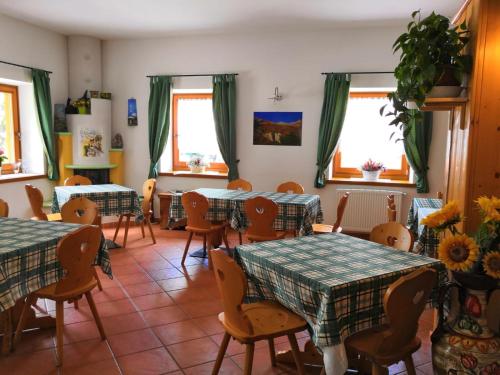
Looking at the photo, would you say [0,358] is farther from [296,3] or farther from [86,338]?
[296,3]

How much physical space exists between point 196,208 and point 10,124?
10.3ft

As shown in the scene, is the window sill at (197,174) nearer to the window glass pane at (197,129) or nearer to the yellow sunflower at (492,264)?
the window glass pane at (197,129)

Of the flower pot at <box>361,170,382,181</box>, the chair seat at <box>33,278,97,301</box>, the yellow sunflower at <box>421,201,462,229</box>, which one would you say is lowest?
the chair seat at <box>33,278,97,301</box>

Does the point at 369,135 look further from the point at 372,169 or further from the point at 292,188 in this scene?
the point at 292,188

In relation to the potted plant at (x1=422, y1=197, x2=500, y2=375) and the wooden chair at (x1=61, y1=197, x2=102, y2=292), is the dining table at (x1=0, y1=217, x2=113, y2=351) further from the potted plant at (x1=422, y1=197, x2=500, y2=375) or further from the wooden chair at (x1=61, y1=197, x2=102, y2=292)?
the potted plant at (x1=422, y1=197, x2=500, y2=375)

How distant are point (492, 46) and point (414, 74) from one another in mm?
374

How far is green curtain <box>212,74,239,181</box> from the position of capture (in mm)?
5832

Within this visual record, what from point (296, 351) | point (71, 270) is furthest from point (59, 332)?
point (296, 351)

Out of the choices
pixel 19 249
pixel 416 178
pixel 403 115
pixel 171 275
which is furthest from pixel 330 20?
pixel 19 249

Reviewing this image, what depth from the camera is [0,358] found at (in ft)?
8.30

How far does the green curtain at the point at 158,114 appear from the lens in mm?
6102

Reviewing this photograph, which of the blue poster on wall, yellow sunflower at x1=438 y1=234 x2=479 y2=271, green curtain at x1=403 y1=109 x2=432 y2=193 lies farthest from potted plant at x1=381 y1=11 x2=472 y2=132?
the blue poster on wall

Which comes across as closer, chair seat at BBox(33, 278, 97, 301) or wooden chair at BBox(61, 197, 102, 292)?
chair seat at BBox(33, 278, 97, 301)

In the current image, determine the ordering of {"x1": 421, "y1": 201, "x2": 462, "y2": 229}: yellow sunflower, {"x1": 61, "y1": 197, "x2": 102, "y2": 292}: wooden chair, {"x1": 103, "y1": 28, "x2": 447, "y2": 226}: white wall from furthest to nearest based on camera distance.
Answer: {"x1": 103, "y1": 28, "x2": 447, "y2": 226}: white wall
{"x1": 61, "y1": 197, "x2": 102, "y2": 292}: wooden chair
{"x1": 421, "y1": 201, "x2": 462, "y2": 229}: yellow sunflower
